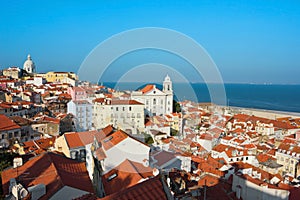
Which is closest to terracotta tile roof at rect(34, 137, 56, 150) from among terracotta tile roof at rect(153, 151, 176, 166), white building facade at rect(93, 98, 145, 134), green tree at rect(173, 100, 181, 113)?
white building facade at rect(93, 98, 145, 134)

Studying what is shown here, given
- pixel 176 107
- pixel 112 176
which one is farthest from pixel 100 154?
pixel 176 107

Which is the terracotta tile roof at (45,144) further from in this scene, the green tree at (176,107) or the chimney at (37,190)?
the green tree at (176,107)

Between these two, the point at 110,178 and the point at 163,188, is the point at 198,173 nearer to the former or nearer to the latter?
the point at 110,178

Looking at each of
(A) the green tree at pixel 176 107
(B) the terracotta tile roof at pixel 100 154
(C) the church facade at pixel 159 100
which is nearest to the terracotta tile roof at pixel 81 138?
(B) the terracotta tile roof at pixel 100 154

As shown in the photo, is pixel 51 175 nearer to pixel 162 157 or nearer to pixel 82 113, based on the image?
pixel 162 157

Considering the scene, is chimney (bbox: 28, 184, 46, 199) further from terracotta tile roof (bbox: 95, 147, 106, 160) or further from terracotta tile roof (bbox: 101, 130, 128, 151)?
terracotta tile roof (bbox: 101, 130, 128, 151)

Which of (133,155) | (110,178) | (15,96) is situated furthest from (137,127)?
(15,96)
